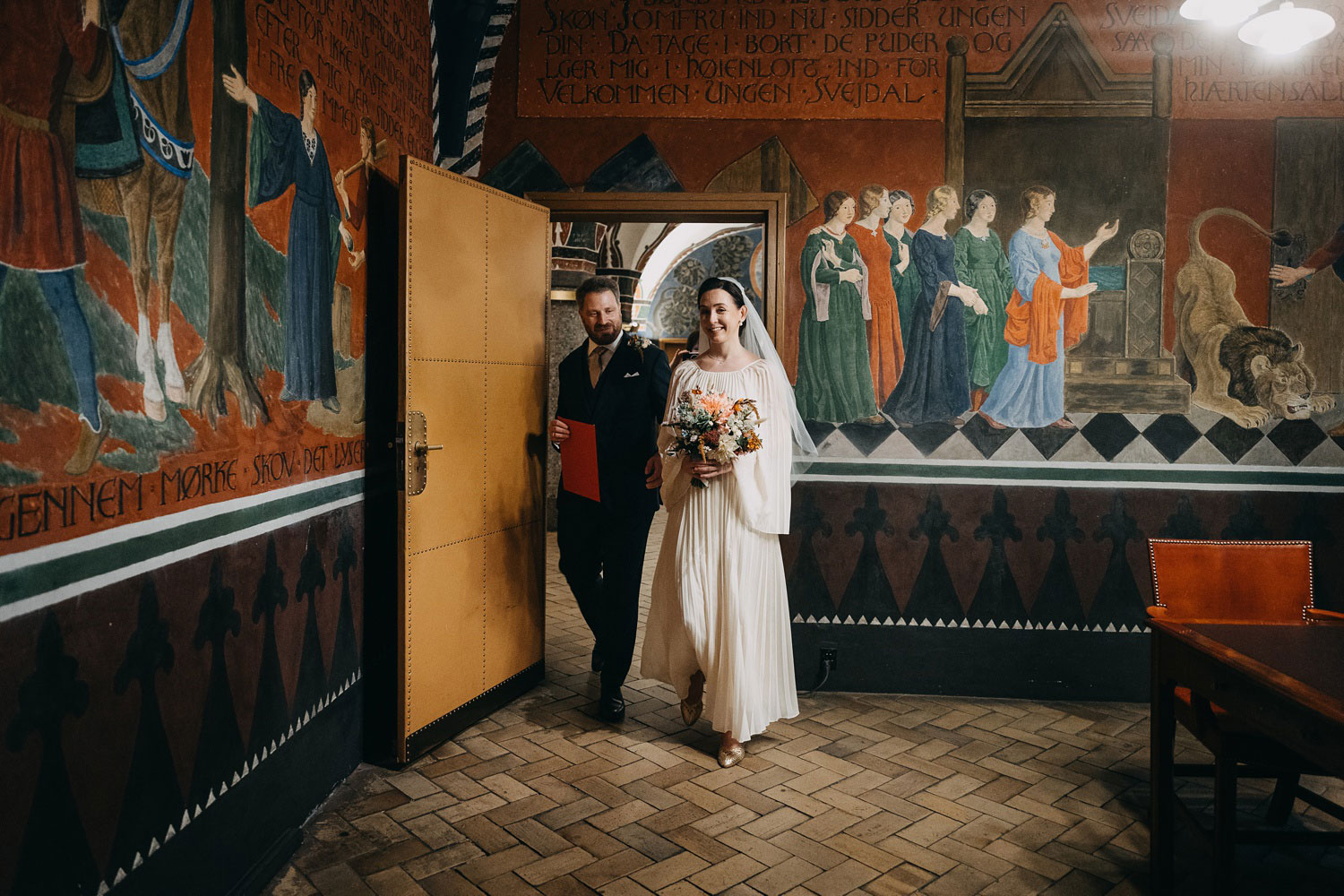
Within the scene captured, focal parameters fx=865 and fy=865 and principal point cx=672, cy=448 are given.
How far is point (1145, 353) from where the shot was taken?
169 inches

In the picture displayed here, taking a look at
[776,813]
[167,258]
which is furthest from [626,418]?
[167,258]

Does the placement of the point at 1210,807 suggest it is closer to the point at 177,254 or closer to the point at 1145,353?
the point at 1145,353

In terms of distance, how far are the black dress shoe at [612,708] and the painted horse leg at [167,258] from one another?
2.34 m

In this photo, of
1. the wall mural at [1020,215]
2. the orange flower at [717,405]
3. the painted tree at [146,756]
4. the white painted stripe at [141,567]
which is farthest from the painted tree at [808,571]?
the painted tree at [146,756]

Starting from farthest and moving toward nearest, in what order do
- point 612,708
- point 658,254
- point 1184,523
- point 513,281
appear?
1. point 658,254
2. point 1184,523
3. point 513,281
4. point 612,708

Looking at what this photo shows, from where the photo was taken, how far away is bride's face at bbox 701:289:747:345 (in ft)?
11.5

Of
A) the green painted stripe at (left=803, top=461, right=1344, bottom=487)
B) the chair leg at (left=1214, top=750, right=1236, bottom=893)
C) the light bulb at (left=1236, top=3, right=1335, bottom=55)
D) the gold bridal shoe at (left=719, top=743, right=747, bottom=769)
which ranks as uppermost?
the light bulb at (left=1236, top=3, right=1335, bottom=55)

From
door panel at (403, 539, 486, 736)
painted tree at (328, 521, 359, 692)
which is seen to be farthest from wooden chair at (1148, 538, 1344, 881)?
painted tree at (328, 521, 359, 692)

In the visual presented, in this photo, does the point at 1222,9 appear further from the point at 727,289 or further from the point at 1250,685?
the point at 1250,685

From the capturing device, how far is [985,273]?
14.1 ft

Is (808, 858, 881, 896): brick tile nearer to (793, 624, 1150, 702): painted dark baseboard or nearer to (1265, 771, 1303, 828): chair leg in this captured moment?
(1265, 771, 1303, 828): chair leg

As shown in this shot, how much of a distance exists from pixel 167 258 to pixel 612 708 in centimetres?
260

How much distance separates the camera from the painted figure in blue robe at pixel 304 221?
8.57ft

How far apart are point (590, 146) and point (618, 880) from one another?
3413 mm
